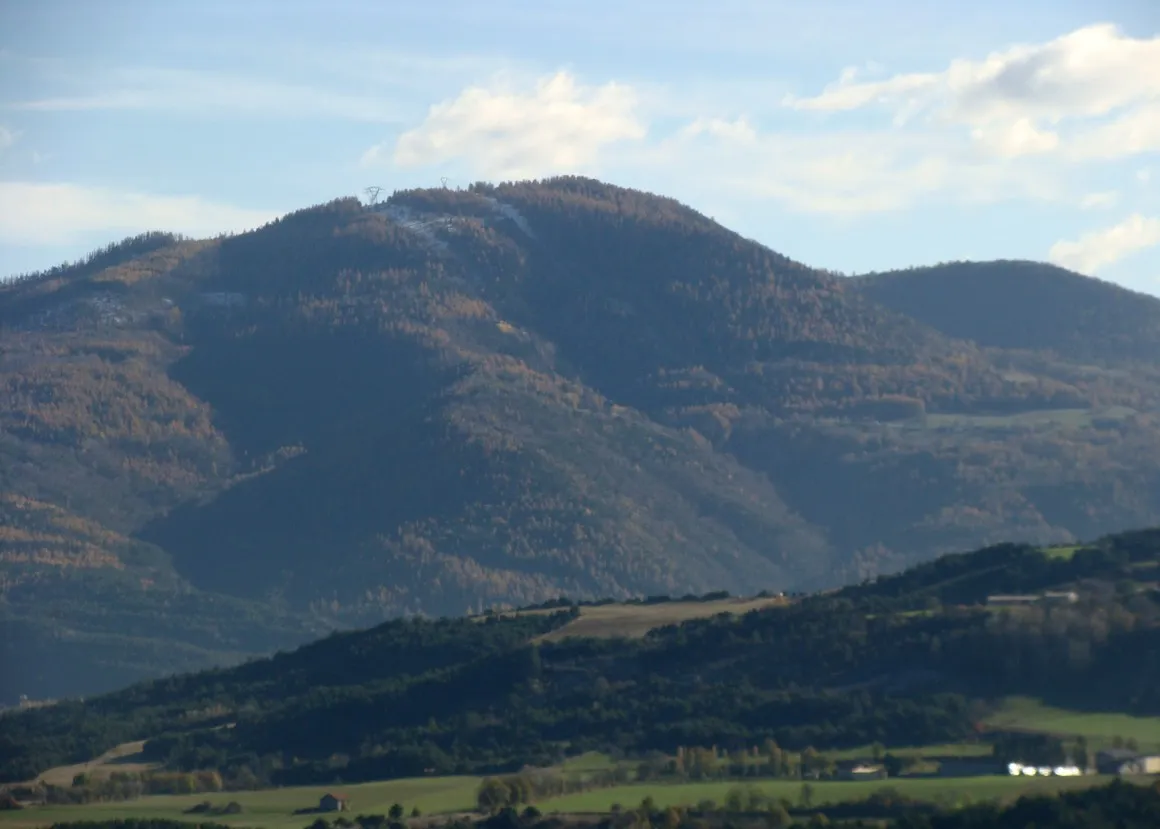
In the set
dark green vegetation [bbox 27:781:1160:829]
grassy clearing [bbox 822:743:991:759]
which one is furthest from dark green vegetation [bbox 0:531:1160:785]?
dark green vegetation [bbox 27:781:1160:829]

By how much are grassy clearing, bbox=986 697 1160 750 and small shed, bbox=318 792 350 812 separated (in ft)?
92.8

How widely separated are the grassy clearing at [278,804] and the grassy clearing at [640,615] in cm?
3097

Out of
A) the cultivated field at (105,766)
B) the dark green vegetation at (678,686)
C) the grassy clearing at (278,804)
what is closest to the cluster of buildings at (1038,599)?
the dark green vegetation at (678,686)

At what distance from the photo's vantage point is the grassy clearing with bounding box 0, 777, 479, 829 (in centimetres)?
9994

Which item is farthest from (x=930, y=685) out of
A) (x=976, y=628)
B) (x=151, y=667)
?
(x=151, y=667)

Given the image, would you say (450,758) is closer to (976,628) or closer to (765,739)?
(765,739)

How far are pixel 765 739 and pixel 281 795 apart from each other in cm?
2187

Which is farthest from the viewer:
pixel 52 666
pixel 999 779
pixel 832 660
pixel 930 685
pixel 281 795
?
pixel 52 666

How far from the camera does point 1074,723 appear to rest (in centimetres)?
10581

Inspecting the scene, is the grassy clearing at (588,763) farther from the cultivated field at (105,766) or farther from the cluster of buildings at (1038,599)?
the cluster of buildings at (1038,599)

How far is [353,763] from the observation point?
116 meters

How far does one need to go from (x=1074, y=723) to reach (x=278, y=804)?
3447cm

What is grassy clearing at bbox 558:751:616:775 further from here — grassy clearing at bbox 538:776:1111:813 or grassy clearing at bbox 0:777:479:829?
grassy clearing at bbox 538:776:1111:813

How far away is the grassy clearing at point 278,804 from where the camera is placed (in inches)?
3935
